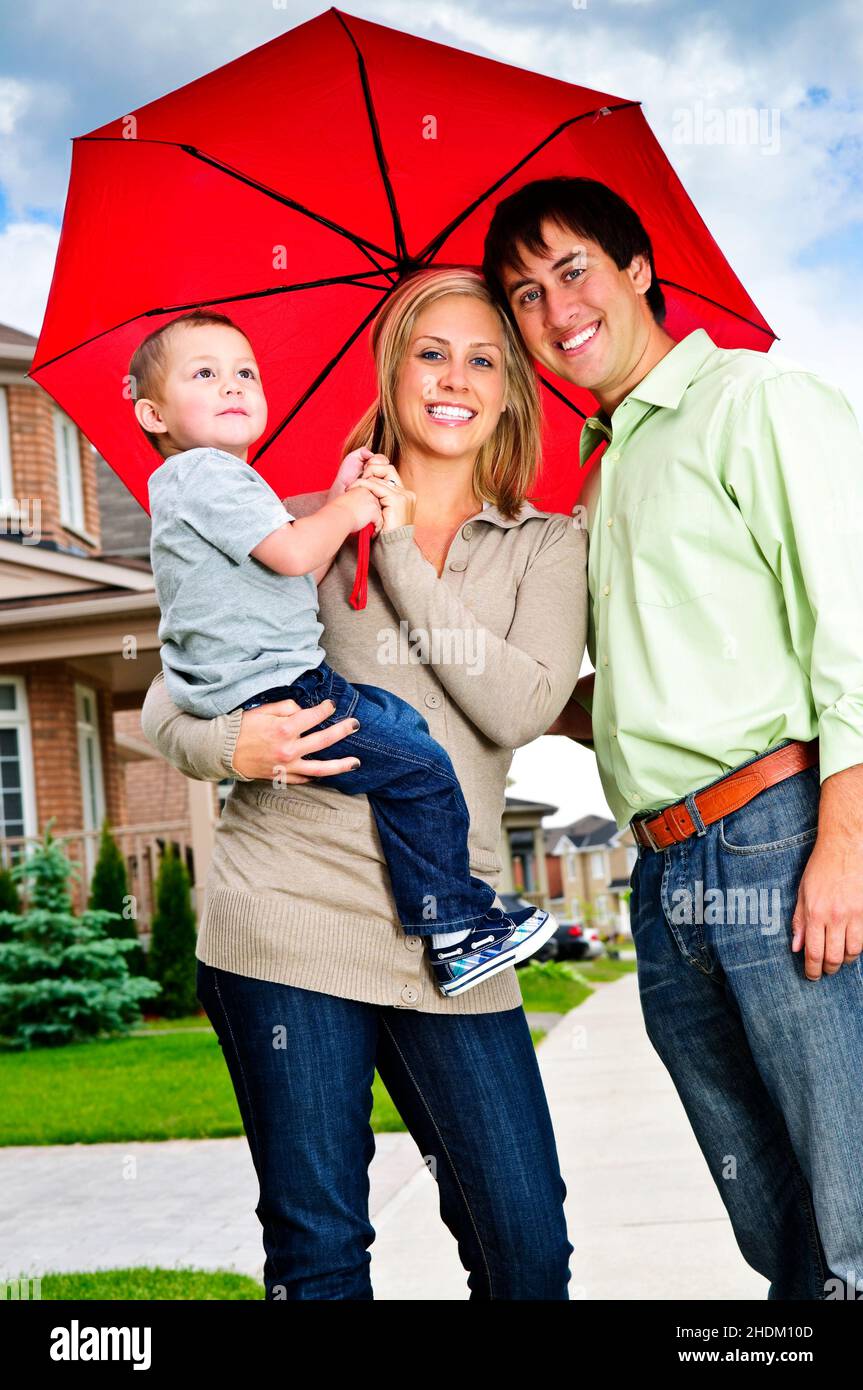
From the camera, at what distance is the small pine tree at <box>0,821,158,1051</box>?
1209cm

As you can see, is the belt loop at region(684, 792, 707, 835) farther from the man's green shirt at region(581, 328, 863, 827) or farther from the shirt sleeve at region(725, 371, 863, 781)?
the shirt sleeve at region(725, 371, 863, 781)

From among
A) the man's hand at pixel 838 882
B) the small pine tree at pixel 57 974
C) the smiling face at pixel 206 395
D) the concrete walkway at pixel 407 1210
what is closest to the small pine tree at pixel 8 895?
the small pine tree at pixel 57 974

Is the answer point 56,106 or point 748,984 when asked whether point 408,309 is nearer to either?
point 748,984

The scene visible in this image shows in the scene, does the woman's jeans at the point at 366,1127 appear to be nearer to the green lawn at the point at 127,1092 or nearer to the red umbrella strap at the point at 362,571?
the red umbrella strap at the point at 362,571

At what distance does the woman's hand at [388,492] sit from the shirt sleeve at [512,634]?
5 centimetres

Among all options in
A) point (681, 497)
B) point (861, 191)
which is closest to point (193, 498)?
point (681, 497)

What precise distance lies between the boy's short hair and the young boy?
0.83 ft

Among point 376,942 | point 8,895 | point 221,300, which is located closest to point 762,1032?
point 376,942

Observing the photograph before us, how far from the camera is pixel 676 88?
16.2 ft

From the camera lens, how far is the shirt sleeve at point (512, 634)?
2445mm

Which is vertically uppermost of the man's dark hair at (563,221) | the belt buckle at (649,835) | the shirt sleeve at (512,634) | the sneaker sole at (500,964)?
the man's dark hair at (563,221)

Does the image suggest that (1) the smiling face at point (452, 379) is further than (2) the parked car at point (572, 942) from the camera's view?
No

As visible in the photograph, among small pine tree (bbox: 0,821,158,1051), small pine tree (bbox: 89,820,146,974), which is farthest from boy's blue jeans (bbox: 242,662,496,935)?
small pine tree (bbox: 89,820,146,974)

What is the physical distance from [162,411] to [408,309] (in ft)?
1.84
